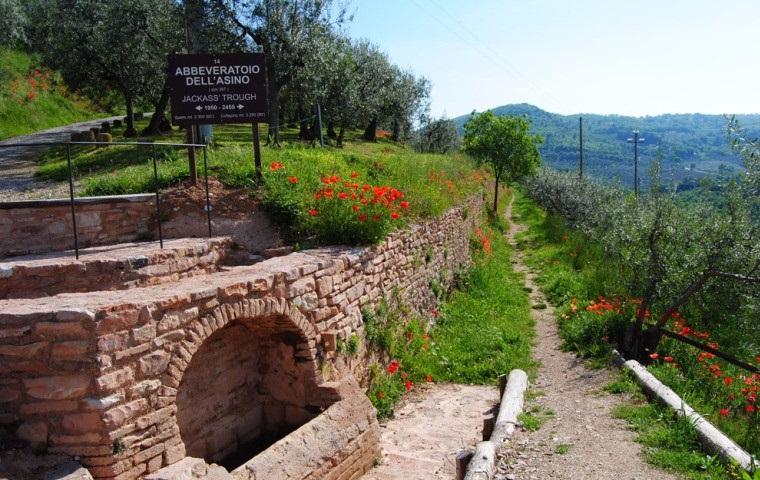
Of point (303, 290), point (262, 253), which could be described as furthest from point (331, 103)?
point (303, 290)

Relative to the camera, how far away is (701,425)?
5.41 meters

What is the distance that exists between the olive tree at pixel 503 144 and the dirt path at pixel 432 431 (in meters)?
18.4

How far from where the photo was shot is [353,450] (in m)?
6.25

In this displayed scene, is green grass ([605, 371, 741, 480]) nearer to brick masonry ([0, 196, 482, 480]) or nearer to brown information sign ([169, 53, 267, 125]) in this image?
brick masonry ([0, 196, 482, 480])

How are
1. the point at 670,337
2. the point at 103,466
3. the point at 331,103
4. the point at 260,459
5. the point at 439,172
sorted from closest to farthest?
the point at 103,466, the point at 260,459, the point at 670,337, the point at 439,172, the point at 331,103

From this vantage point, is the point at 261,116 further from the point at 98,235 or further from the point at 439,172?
the point at 439,172

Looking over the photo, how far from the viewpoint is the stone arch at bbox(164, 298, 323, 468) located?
230 inches

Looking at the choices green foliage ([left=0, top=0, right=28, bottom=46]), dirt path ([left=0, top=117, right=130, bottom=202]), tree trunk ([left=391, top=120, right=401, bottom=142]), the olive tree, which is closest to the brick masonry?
dirt path ([left=0, top=117, right=130, bottom=202])

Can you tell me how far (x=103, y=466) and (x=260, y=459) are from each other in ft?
4.56

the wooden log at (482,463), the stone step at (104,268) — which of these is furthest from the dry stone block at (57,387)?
the wooden log at (482,463)

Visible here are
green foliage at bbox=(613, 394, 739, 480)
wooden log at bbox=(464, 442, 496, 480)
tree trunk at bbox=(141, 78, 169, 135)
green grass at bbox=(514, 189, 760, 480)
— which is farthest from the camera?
tree trunk at bbox=(141, 78, 169, 135)

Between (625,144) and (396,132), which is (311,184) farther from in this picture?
(625,144)

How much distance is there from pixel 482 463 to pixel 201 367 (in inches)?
119

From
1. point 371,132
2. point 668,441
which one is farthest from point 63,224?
point 371,132
